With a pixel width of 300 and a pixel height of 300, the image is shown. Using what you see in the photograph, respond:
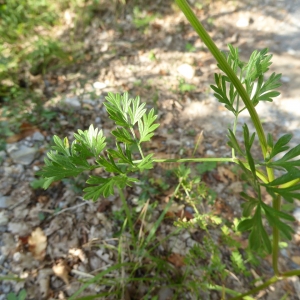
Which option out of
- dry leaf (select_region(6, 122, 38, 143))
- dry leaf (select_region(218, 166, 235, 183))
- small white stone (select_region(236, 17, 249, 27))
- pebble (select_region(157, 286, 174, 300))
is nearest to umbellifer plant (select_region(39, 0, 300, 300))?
pebble (select_region(157, 286, 174, 300))

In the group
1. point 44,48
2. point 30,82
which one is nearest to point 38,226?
point 30,82

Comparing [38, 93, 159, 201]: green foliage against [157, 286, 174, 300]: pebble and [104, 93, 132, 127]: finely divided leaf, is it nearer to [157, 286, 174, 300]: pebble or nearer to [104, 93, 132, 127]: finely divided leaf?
[104, 93, 132, 127]: finely divided leaf

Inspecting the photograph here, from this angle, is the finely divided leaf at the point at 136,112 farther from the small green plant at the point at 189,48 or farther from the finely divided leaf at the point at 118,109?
the small green plant at the point at 189,48

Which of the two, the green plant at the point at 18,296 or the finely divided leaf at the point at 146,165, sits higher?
the finely divided leaf at the point at 146,165

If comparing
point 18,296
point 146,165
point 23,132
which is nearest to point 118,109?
point 146,165

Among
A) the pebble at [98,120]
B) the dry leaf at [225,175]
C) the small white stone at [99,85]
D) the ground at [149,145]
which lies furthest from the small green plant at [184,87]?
the dry leaf at [225,175]

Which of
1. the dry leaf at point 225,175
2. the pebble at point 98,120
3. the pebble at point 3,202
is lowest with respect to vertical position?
the pebble at point 3,202

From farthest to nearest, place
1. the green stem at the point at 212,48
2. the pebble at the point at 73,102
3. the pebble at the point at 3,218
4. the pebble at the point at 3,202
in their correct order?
the pebble at the point at 73,102
the pebble at the point at 3,202
the pebble at the point at 3,218
the green stem at the point at 212,48
